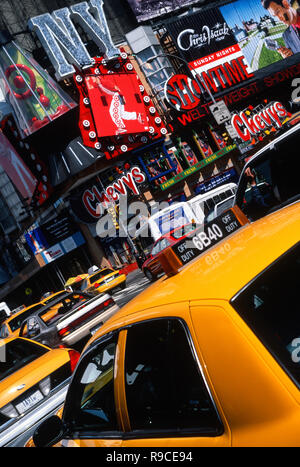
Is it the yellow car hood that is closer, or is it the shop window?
the yellow car hood

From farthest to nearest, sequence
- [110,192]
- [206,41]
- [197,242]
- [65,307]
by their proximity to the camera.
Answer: [206,41], [110,192], [65,307], [197,242]

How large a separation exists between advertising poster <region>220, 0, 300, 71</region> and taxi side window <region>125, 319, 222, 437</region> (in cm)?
3768

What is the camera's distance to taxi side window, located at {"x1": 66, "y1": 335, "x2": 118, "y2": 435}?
2473mm

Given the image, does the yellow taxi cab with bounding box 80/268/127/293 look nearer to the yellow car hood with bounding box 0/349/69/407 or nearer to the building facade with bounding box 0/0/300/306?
the building facade with bounding box 0/0/300/306

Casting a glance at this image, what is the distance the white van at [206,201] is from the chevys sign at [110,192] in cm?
758

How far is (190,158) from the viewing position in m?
32.5

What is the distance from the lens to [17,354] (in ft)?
21.7

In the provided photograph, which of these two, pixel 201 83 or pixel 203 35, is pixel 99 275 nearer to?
pixel 201 83

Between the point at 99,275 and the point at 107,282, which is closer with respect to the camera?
the point at 107,282

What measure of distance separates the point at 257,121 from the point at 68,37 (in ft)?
52.1

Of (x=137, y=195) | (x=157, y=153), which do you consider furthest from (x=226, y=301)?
(x=157, y=153)

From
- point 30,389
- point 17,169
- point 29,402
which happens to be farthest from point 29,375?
point 17,169

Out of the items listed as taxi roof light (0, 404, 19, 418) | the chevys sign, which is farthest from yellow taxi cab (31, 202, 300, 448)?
the chevys sign
